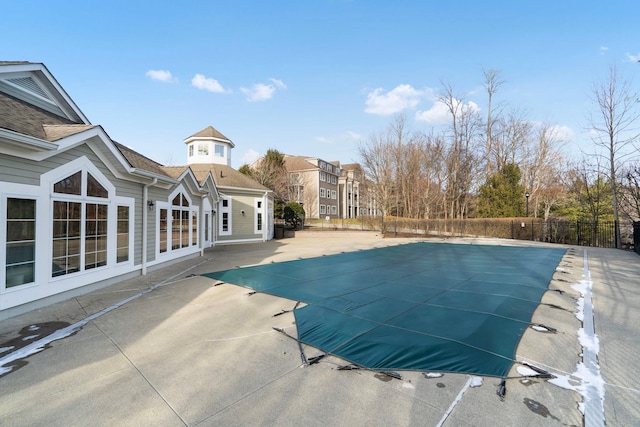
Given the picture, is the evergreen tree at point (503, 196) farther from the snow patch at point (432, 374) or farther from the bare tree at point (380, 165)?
the snow patch at point (432, 374)

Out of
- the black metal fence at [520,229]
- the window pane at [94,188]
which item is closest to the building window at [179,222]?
the window pane at [94,188]

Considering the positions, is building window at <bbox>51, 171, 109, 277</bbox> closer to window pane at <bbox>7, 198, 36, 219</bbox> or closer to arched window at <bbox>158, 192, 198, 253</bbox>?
window pane at <bbox>7, 198, 36, 219</bbox>

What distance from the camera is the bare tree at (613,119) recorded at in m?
15.6

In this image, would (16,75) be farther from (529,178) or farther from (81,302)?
(529,178)

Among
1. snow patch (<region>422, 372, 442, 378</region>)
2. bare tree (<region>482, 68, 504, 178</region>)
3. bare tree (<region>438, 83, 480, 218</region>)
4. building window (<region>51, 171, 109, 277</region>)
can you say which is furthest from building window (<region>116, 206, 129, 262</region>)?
bare tree (<region>482, 68, 504, 178</region>)

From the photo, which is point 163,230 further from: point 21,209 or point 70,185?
point 21,209

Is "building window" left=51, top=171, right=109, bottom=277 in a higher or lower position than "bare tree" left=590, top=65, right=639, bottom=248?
lower

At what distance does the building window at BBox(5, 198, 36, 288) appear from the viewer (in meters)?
4.66

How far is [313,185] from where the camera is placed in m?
37.3

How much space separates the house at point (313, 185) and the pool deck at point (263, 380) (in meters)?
30.2

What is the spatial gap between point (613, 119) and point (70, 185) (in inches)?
957

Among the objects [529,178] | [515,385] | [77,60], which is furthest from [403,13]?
[529,178]

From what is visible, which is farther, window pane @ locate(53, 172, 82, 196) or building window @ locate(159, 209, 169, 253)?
building window @ locate(159, 209, 169, 253)

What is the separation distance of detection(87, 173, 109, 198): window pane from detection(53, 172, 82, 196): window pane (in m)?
0.23
